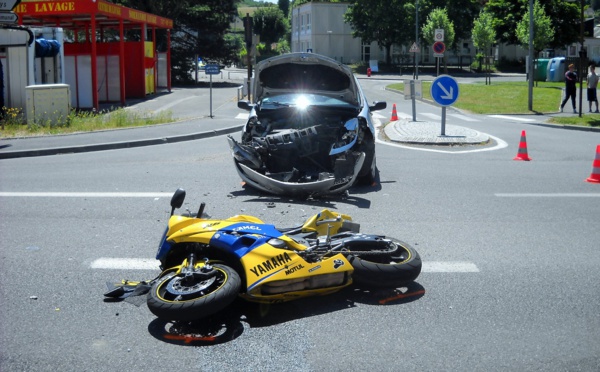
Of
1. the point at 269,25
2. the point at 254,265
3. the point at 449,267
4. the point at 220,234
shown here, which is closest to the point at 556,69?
the point at 449,267

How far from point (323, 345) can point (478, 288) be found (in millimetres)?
1824

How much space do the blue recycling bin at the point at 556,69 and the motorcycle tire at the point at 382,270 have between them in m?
46.6

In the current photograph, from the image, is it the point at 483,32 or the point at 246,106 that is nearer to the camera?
the point at 246,106

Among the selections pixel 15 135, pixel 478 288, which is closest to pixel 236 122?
pixel 15 135

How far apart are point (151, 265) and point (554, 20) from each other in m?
68.6

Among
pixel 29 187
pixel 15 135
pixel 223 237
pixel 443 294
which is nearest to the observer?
pixel 223 237

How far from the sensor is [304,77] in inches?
495

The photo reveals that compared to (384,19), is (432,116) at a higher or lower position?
lower

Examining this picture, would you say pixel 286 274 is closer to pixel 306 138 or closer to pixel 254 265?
pixel 254 265

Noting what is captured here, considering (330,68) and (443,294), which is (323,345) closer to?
(443,294)

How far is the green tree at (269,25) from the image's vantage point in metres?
121

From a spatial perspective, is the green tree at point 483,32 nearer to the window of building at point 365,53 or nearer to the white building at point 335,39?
the white building at point 335,39

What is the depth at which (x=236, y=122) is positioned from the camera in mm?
22844

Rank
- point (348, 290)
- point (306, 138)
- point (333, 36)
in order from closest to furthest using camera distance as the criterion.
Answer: point (348, 290), point (306, 138), point (333, 36)
